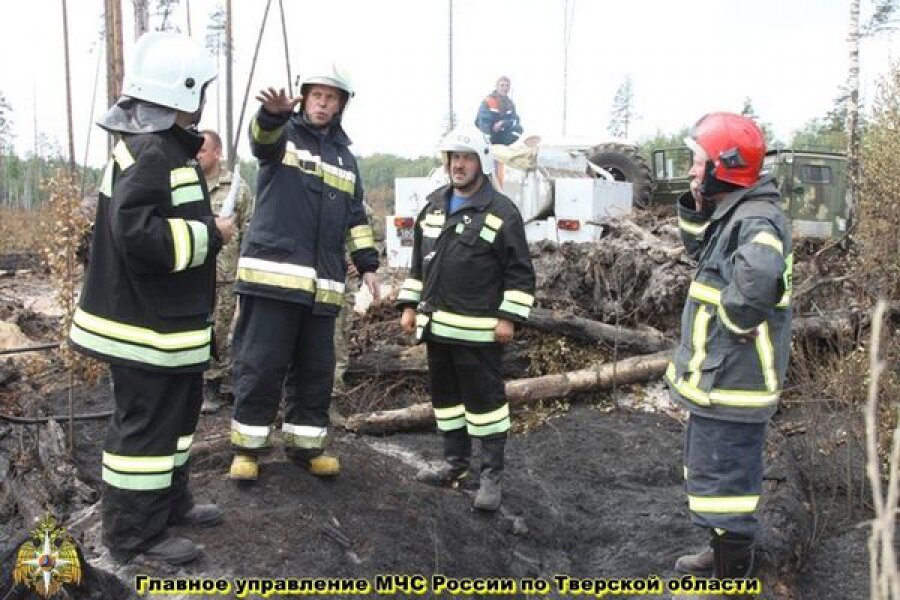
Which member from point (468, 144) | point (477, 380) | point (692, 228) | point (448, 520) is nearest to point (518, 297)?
point (477, 380)

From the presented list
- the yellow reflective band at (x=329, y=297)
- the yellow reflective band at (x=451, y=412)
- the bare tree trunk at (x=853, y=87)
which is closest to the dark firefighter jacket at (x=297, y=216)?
the yellow reflective band at (x=329, y=297)

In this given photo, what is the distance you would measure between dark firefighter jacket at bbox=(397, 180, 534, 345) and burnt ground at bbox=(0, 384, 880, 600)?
1.00 m

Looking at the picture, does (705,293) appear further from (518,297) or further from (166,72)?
(166,72)

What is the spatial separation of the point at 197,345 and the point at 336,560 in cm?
114

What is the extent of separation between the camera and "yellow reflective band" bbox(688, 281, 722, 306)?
11.5 feet

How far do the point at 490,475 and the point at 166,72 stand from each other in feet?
9.23

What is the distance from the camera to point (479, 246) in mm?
4508

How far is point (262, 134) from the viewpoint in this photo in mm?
3830

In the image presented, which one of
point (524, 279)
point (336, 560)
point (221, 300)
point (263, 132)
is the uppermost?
point (263, 132)

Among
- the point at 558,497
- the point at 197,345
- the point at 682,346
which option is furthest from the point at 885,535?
the point at 558,497

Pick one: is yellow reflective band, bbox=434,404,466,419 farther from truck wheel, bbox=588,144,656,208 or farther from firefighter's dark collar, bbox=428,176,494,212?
truck wheel, bbox=588,144,656,208

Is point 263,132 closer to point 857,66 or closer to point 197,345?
point 197,345

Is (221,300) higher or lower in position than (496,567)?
higher

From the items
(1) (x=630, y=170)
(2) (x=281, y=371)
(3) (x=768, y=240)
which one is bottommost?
(2) (x=281, y=371)
